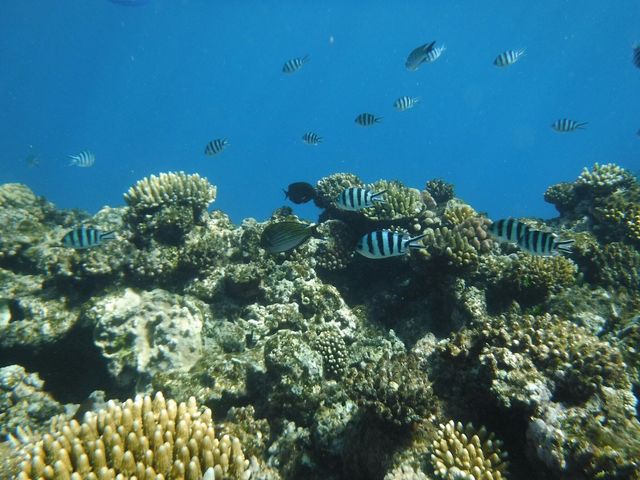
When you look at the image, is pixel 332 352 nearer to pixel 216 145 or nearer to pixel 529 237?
pixel 529 237

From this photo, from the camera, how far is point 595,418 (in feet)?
10.1

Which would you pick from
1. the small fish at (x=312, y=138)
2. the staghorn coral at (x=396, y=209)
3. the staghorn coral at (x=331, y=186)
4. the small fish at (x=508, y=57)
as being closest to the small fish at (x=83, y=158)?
the small fish at (x=312, y=138)

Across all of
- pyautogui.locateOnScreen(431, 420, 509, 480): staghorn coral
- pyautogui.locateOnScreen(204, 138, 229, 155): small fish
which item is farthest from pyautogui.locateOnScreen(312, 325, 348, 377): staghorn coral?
pyautogui.locateOnScreen(204, 138, 229, 155): small fish

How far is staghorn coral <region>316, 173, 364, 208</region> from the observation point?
8688 millimetres

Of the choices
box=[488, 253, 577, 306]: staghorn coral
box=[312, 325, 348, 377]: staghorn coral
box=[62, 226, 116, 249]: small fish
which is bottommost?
box=[312, 325, 348, 377]: staghorn coral

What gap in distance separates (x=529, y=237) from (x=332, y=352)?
2995 millimetres

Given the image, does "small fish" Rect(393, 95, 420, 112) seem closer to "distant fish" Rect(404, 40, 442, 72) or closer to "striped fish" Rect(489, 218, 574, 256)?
"distant fish" Rect(404, 40, 442, 72)

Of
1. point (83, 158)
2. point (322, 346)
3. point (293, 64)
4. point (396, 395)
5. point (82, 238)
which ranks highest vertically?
point (293, 64)

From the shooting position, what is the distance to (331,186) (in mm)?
8805

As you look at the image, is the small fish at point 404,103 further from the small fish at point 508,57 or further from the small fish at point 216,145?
the small fish at point 216,145

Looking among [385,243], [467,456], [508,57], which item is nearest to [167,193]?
[385,243]

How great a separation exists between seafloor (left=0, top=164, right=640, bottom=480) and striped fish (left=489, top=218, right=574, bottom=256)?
856 millimetres

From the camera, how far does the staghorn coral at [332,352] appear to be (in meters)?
5.05

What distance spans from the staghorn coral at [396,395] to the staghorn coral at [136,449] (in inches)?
50.2
